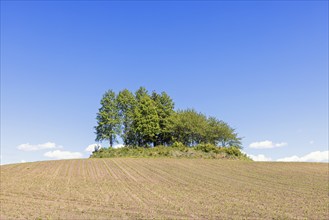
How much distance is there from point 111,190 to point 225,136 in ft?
188

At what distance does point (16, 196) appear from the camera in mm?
19297

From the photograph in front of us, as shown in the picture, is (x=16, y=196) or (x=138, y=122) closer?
(x=16, y=196)

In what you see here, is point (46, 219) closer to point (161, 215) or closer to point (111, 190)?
point (161, 215)

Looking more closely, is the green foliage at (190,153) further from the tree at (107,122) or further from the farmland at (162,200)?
the farmland at (162,200)

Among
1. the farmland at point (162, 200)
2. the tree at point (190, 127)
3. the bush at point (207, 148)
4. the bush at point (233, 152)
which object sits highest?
the tree at point (190, 127)

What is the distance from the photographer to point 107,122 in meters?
70.8

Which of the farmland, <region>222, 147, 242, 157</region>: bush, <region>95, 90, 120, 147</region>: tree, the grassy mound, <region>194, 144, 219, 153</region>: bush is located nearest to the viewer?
the farmland

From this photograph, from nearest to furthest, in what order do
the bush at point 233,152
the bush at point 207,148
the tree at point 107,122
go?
the bush at point 233,152, the bush at point 207,148, the tree at point 107,122

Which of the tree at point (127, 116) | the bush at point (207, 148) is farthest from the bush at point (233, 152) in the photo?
the tree at point (127, 116)

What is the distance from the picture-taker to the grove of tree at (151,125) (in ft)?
237

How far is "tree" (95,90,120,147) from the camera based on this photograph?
71062 millimetres

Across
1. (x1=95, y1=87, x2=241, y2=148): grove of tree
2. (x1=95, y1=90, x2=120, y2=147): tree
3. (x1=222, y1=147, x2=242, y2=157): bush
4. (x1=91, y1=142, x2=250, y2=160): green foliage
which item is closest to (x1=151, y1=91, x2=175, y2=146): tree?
(x1=95, y1=87, x2=241, y2=148): grove of tree

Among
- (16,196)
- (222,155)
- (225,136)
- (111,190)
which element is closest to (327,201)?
(111,190)

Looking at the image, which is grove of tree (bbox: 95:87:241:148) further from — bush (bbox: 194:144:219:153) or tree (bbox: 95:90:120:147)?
bush (bbox: 194:144:219:153)
